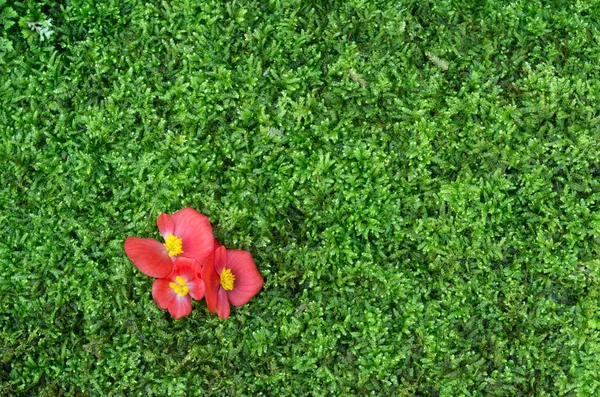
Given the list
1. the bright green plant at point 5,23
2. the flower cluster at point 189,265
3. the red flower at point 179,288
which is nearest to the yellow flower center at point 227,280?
the flower cluster at point 189,265

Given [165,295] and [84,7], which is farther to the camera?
[84,7]

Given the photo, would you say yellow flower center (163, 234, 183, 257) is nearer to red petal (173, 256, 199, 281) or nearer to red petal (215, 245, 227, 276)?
red petal (173, 256, 199, 281)

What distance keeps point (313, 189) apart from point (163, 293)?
36.6 inches

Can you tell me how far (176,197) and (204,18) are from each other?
39.1 inches

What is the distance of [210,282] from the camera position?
2.81 m

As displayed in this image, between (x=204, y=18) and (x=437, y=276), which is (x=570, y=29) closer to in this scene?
(x=437, y=276)

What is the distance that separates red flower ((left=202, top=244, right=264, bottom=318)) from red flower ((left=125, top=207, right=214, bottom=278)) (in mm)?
74

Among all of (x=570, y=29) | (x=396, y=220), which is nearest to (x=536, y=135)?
(x=570, y=29)

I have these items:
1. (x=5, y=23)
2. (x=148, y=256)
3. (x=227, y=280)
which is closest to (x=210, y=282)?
(x=227, y=280)

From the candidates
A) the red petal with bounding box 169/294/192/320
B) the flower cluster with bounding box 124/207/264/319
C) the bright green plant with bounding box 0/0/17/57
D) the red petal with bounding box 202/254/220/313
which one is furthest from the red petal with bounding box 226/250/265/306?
the bright green plant with bounding box 0/0/17/57

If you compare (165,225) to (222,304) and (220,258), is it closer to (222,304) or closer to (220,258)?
(220,258)

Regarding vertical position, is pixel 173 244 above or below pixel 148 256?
above

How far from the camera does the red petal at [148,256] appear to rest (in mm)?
2875

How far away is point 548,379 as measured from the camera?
305cm
